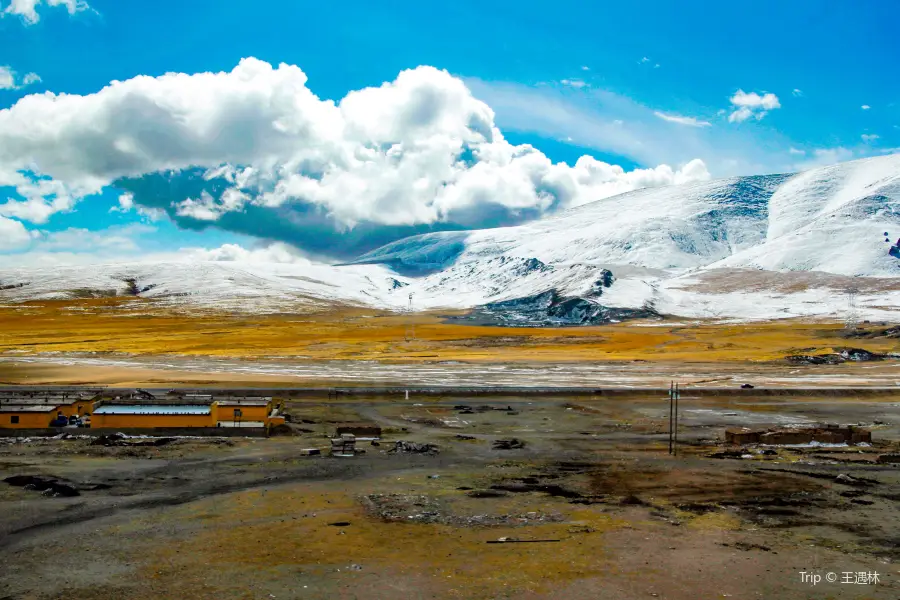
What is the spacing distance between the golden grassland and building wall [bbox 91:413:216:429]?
208ft

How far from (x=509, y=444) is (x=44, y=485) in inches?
1058

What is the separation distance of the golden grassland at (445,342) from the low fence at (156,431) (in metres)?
64.5

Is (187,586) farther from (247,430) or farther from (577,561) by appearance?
(247,430)

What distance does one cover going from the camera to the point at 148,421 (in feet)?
171

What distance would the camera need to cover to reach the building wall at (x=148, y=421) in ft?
170

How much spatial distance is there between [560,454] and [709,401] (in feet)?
104

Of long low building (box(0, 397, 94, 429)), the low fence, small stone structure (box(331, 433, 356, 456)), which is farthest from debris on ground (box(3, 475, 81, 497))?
long low building (box(0, 397, 94, 429))

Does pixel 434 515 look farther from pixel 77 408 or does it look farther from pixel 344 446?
pixel 77 408

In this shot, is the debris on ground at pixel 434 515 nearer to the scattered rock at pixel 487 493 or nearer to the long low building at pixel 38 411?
the scattered rock at pixel 487 493

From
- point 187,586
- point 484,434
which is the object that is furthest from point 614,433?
point 187,586

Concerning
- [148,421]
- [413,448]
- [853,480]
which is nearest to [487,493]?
[413,448]

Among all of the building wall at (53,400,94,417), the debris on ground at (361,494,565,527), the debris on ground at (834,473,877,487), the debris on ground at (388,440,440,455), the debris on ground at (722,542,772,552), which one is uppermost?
the building wall at (53,400,94,417)

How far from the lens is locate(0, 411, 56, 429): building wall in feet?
169

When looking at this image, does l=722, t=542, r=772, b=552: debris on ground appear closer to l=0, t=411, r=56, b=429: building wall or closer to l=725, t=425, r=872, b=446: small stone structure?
l=725, t=425, r=872, b=446: small stone structure
